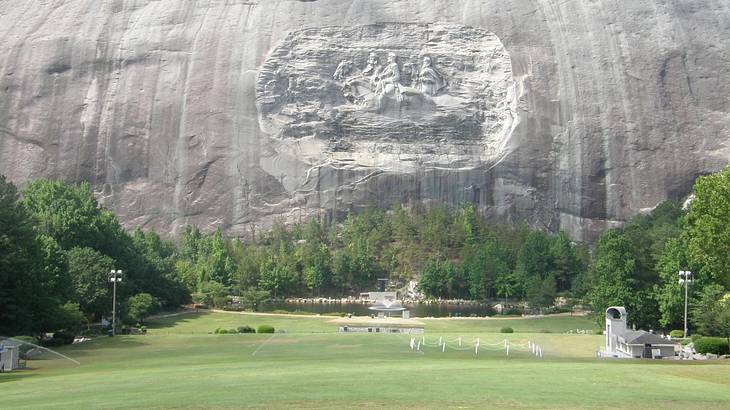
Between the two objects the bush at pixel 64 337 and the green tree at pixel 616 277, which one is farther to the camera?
the green tree at pixel 616 277

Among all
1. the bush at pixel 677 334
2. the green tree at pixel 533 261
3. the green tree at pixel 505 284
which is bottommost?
the bush at pixel 677 334

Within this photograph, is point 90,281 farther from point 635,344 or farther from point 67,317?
point 635,344

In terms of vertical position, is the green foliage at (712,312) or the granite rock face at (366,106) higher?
the granite rock face at (366,106)

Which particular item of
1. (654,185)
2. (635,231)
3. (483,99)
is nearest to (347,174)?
(483,99)

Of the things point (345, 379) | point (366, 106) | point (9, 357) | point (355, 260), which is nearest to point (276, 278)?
point (355, 260)

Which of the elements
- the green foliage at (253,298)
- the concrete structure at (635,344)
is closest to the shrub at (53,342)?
the concrete structure at (635,344)

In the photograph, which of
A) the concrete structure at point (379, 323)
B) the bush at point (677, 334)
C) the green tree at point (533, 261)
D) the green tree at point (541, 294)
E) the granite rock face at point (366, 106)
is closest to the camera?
the bush at point (677, 334)

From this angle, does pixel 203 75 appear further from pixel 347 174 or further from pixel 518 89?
pixel 518 89

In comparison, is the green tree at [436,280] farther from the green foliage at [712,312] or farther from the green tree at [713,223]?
the green tree at [713,223]
